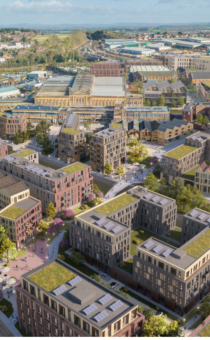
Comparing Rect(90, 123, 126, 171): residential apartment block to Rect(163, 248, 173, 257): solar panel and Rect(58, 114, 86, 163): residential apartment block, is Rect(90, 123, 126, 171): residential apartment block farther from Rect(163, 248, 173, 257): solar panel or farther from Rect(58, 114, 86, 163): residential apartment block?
Rect(163, 248, 173, 257): solar panel

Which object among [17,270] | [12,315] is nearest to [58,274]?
[12,315]

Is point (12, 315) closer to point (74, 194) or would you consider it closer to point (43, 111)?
point (74, 194)

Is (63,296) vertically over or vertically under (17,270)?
over

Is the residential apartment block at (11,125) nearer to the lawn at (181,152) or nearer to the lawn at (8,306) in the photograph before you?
the lawn at (181,152)

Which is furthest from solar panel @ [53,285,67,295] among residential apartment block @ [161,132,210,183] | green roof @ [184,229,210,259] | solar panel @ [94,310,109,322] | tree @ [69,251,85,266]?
residential apartment block @ [161,132,210,183]

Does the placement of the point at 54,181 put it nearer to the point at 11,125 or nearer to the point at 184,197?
the point at 184,197
